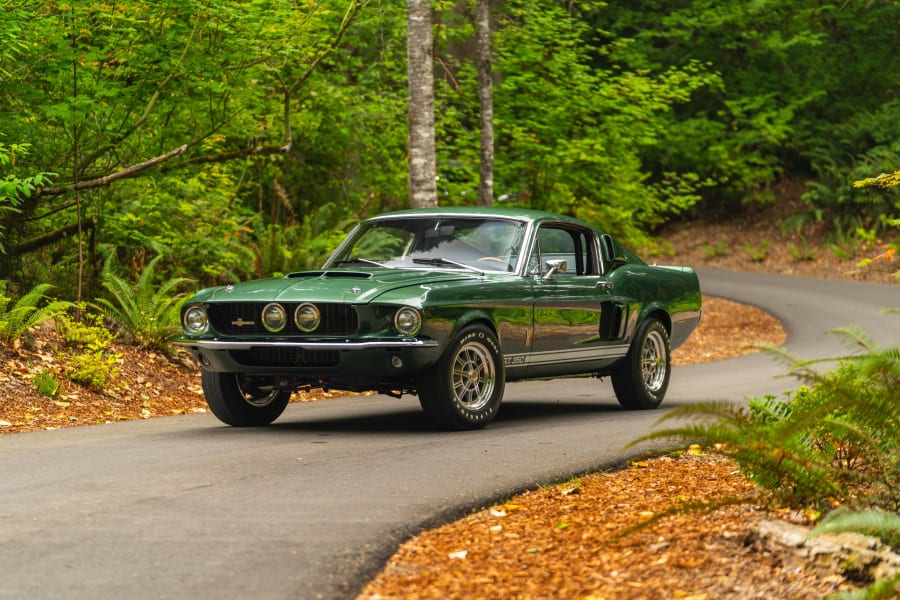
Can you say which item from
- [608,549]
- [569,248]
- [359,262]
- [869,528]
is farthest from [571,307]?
[869,528]

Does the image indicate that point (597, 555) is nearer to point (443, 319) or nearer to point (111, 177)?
point (443, 319)

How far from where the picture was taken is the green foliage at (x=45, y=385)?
1174cm

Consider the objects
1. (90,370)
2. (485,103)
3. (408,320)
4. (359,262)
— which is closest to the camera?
(408,320)

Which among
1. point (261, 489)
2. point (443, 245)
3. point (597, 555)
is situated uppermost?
point (443, 245)

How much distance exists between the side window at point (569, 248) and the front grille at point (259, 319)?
236cm

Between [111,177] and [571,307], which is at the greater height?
[111,177]

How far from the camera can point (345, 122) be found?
19969mm

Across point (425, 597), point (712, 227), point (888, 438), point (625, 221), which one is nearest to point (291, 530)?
point (425, 597)

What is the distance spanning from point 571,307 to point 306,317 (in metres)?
2.80

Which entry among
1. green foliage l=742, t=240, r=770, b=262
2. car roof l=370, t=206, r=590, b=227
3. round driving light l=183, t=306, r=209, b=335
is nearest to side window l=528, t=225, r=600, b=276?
car roof l=370, t=206, r=590, b=227

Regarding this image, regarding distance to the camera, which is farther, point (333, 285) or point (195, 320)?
point (195, 320)

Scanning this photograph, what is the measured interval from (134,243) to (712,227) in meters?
27.9

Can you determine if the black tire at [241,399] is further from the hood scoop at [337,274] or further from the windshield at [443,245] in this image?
the windshield at [443,245]

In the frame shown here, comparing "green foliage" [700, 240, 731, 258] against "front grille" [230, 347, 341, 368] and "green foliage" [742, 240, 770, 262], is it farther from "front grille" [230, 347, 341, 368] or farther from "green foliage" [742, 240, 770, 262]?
"front grille" [230, 347, 341, 368]
